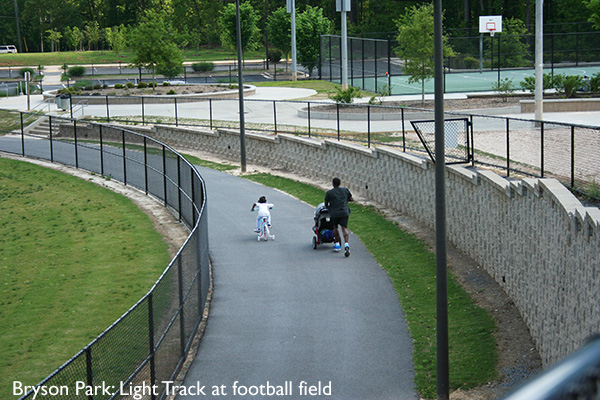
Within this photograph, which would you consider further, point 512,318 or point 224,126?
point 224,126

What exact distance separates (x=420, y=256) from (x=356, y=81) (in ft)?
117

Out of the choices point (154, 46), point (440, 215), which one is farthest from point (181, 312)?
point (154, 46)

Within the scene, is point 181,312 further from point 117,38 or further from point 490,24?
point 117,38

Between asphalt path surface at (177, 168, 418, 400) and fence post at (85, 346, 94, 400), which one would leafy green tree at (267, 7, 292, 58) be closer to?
asphalt path surface at (177, 168, 418, 400)

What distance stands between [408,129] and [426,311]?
14.9 metres

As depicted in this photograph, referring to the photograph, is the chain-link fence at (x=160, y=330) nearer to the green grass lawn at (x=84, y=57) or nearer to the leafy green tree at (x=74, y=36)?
the green grass lawn at (x=84, y=57)

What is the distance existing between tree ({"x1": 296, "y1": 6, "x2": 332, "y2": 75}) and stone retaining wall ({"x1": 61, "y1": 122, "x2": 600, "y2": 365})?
1408 inches

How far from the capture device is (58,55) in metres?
90.4

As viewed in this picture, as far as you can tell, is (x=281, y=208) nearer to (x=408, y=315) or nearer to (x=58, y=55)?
(x=408, y=315)

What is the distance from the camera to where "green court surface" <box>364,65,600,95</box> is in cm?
4659

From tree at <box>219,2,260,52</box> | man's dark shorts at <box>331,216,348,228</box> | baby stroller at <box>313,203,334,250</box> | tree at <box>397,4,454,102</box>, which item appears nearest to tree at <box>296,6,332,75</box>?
tree at <box>219,2,260,52</box>

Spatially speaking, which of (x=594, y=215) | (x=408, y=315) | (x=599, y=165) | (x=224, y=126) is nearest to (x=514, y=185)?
(x=599, y=165)

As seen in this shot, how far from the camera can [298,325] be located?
13.2 metres

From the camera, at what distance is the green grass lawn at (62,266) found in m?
12.5
